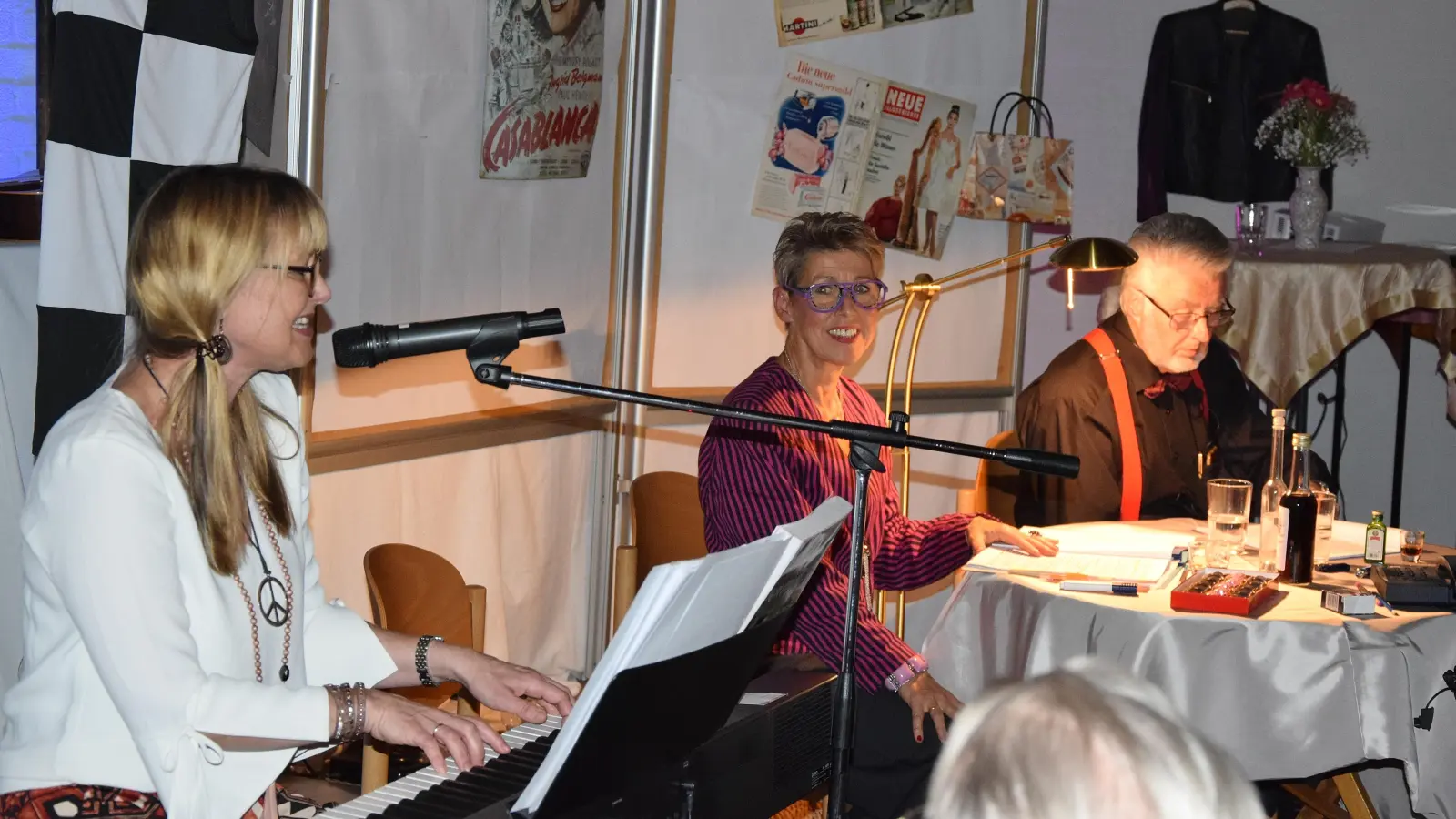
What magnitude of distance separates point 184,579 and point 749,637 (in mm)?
A: 746

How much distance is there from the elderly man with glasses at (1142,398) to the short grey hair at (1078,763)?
110 inches

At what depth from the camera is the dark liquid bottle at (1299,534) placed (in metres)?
2.97

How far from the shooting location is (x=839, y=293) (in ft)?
10.0

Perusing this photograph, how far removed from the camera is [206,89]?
238 cm

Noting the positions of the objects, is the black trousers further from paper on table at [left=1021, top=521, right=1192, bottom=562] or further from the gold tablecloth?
the gold tablecloth

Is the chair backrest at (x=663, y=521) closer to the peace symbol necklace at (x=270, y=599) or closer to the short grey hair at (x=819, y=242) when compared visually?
the short grey hair at (x=819, y=242)

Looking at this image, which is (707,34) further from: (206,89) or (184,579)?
(184,579)

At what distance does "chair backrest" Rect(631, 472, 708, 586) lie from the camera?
3.74 m

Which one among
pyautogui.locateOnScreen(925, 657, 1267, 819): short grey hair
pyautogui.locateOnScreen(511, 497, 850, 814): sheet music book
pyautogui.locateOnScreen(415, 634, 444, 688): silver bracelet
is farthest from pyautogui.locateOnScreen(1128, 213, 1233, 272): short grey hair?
pyautogui.locateOnScreen(925, 657, 1267, 819): short grey hair

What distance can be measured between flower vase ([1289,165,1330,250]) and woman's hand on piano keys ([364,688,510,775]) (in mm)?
4275

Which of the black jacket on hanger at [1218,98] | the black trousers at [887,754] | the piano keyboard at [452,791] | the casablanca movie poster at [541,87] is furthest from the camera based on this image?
the black jacket on hanger at [1218,98]

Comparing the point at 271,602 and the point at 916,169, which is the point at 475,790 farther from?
the point at 916,169

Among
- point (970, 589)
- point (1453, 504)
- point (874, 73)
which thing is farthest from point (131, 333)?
point (1453, 504)

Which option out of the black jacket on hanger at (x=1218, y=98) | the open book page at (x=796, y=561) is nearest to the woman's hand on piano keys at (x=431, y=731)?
the open book page at (x=796, y=561)
